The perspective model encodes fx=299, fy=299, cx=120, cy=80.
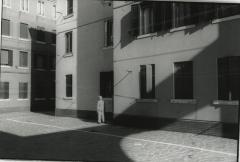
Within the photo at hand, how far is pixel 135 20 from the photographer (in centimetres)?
1294

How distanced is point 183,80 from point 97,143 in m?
3.67

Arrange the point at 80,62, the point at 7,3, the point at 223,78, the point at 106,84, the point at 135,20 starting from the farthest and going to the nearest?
the point at 135,20 < the point at 106,84 < the point at 80,62 < the point at 223,78 < the point at 7,3

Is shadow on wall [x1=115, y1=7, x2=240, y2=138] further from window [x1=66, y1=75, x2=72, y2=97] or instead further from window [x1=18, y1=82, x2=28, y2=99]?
window [x1=18, y1=82, x2=28, y2=99]

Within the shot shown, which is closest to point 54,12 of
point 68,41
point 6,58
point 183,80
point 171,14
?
point 68,41

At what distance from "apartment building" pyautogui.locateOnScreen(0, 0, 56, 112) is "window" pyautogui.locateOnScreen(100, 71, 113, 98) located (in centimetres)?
269

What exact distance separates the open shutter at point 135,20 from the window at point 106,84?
2067mm

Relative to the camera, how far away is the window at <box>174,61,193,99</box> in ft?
33.8

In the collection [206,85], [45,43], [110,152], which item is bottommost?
[110,152]

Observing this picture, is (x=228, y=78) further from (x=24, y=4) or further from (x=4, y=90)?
(x=4, y=90)

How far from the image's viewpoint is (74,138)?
1020 centimetres

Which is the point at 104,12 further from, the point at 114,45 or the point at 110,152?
the point at 110,152

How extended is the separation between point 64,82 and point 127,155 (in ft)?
14.2

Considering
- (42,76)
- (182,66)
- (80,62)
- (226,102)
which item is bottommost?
(226,102)

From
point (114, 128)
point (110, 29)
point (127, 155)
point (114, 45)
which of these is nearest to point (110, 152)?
point (127, 155)
